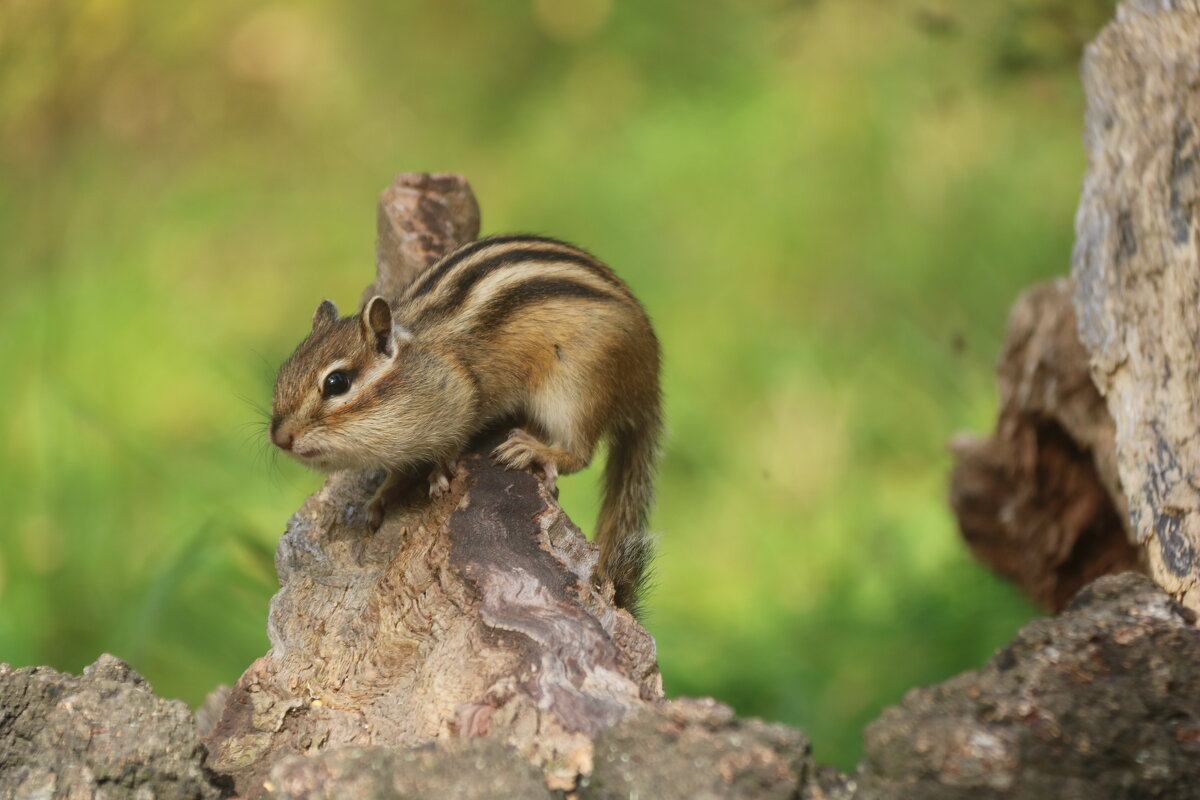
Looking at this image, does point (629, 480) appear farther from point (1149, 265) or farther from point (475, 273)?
point (1149, 265)

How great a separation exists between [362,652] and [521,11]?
5.06 metres

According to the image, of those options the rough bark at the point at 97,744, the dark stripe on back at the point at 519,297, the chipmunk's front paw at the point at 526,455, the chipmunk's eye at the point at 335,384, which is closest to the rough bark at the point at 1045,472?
the dark stripe on back at the point at 519,297

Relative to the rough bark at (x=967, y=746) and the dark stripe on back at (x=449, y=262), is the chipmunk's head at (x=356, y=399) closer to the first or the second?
the dark stripe on back at (x=449, y=262)

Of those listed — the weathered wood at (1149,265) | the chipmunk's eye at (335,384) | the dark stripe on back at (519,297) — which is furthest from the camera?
the dark stripe on back at (519,297)

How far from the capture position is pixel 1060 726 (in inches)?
62.4

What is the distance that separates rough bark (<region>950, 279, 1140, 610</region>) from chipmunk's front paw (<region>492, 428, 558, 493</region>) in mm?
1424

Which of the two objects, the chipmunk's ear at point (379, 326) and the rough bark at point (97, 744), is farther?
the chipmunk's ear at point (379, 326)

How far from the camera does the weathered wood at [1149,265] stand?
2510mm

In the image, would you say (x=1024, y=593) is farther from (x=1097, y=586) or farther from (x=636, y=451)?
(x=1097, y=586)

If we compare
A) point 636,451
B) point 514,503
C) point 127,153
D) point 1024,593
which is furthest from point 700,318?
point 514,503

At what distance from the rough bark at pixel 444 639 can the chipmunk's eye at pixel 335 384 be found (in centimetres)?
23

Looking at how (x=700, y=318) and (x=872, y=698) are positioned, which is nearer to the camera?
(x=872, y=698)

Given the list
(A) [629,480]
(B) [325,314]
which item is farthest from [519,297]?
(A) [629,480]

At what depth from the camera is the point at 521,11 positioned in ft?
22.1
